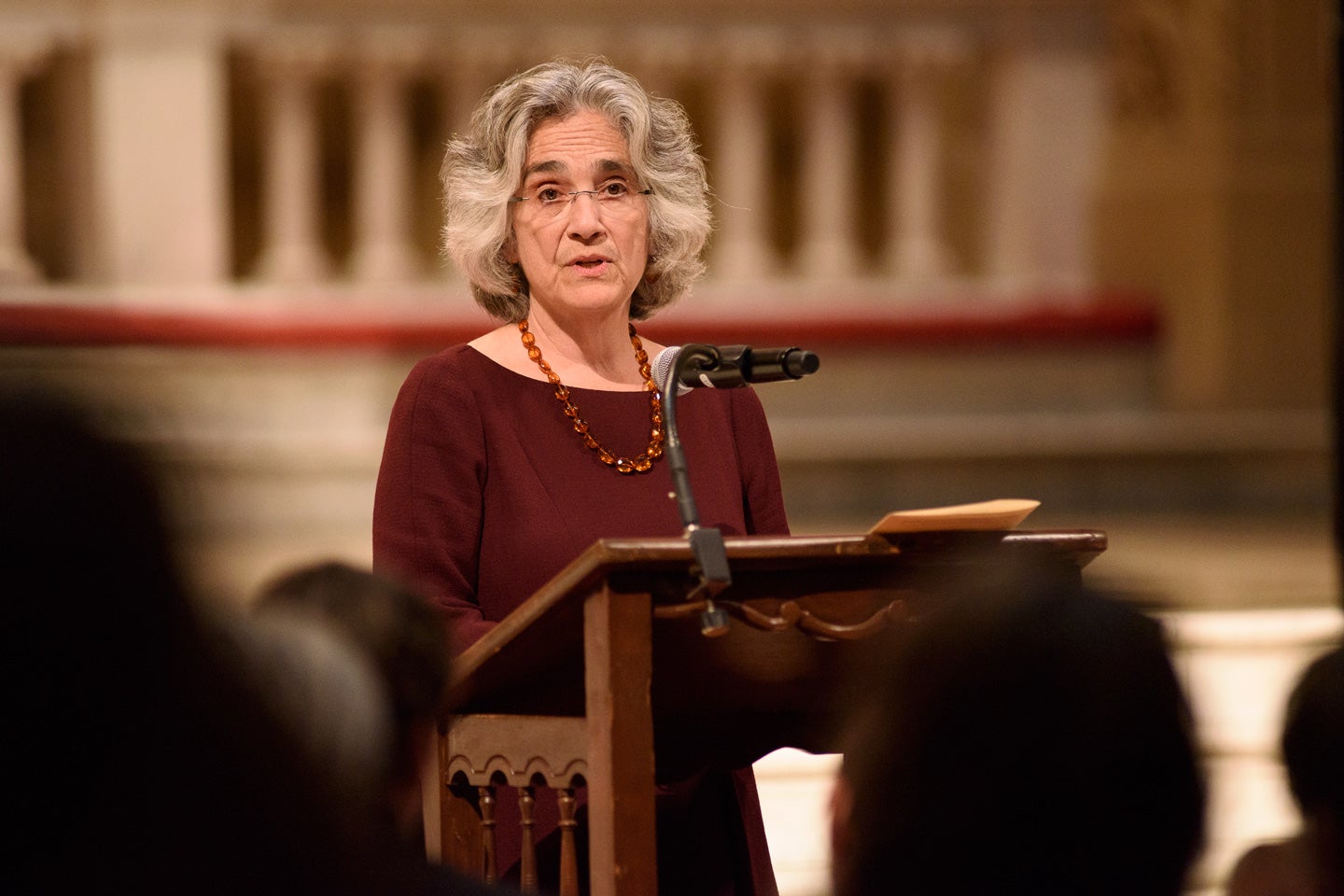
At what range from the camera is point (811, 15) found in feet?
25.3

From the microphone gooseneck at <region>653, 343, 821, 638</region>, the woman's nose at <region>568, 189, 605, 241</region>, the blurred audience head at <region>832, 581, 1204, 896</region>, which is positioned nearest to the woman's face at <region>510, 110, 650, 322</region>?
the woman's nose at <region>568, 189, 605, 241</region>

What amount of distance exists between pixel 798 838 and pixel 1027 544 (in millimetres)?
2159

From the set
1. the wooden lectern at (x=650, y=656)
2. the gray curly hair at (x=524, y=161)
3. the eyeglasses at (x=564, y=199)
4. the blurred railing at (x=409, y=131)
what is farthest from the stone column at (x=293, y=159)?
the wooden lectern at (x=650, y=656)

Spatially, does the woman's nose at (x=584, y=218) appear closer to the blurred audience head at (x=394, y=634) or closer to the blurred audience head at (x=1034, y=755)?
the blurred audience head at (x=394, y=634)

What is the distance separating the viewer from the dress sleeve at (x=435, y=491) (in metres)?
2.44

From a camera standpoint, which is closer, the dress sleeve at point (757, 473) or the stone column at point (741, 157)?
the dress sleeve at point (757, 473)

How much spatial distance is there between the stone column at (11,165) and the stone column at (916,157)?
3.44 m

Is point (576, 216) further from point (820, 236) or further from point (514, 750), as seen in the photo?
point (820, 236)

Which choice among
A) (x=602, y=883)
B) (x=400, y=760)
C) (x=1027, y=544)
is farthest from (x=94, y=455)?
(x=1027, y=544)

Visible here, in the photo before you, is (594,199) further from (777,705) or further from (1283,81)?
(1283,81)

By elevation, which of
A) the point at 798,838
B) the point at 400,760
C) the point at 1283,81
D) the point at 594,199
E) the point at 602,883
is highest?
the point at 1283,81

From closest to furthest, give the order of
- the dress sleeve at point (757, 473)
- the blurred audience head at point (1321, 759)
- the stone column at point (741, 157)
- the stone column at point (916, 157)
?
the blurred audience head at point (1321, 759), the dress sleeve at point (757, 473), the stone column at point (741, 157), the stone column at point (916, 157)

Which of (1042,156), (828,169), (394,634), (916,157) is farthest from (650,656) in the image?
(1042,156)

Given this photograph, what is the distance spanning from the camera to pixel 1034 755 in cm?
117
